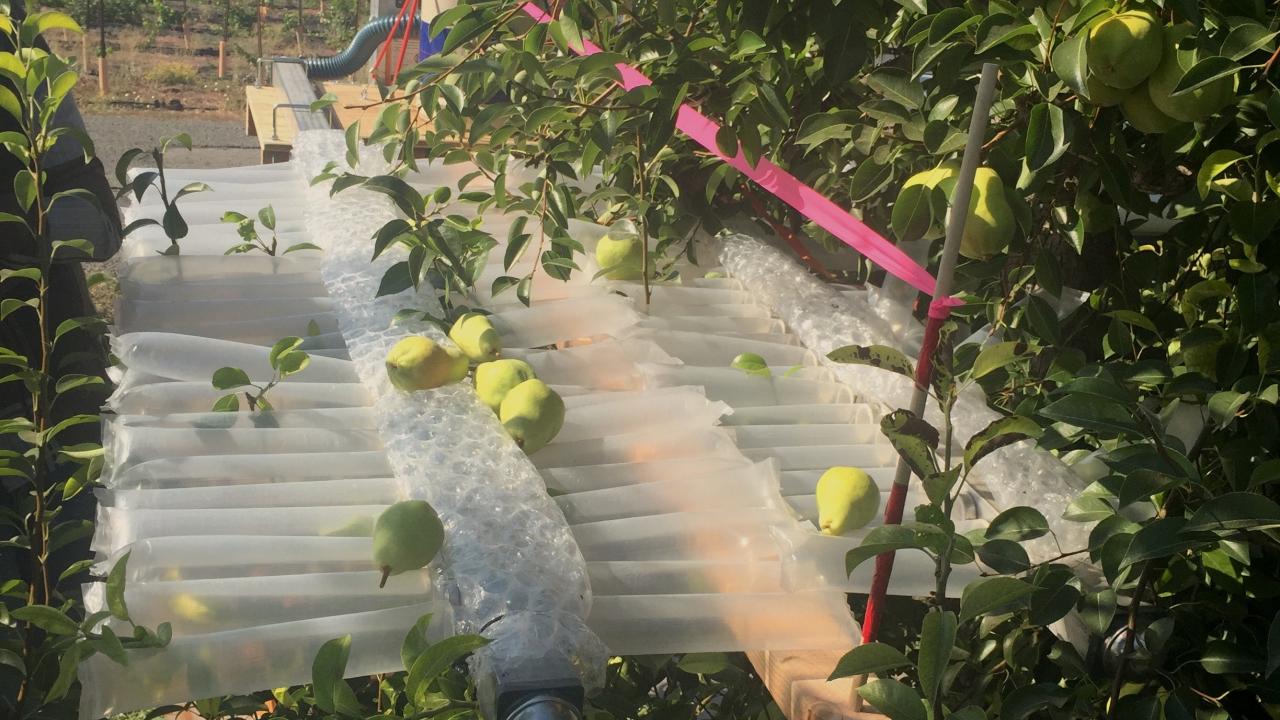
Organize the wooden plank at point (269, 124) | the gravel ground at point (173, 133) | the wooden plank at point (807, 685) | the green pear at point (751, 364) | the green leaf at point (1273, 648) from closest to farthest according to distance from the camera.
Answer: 1. the green leaf at point (1273, 648)
2. the wooden plank at point (807, 685)
3. the green pear at point (751, 364)
4. the wooden plank at point (269, 124)
5. the gravel ground at point (173, 133)

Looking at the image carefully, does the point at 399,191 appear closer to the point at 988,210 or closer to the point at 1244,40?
the point at 988,210

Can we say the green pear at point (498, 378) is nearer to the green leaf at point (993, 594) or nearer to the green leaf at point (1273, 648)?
the green leaf at point (993, 594)

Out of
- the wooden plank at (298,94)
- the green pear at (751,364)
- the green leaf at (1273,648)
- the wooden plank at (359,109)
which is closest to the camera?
the green leaf at (1273,648)

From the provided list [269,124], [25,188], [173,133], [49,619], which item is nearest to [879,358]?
[49,619]

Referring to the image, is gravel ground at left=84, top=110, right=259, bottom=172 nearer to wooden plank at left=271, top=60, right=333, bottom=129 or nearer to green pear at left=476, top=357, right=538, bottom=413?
wooden plank at left=271, top=60, right=333, bottom=129

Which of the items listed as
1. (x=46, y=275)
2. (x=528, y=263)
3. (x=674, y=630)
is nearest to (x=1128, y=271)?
(x=674, y=630)

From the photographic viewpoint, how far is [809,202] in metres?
1.17

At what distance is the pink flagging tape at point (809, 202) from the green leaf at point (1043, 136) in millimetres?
164

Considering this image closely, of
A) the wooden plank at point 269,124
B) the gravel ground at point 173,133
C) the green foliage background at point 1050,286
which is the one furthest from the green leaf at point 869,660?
the gravel ground at point 173,133

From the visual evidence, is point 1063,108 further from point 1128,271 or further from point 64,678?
point 64,678

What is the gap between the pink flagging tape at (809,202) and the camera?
41.3 inches

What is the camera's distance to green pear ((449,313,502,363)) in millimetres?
1161

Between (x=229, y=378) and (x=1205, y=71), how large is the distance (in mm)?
881

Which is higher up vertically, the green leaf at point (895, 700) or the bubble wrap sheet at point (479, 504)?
the green leaf at point (895, 700)
